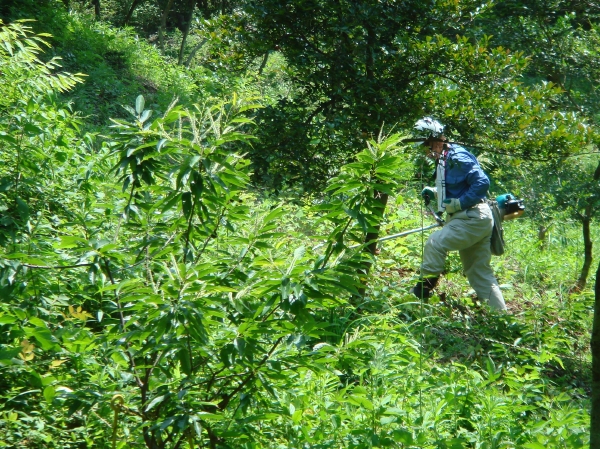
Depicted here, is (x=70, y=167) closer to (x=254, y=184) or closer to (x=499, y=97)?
(x=254, y=184)

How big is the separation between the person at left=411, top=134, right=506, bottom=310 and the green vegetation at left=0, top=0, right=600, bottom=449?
0.69 feet

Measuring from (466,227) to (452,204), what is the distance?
10.1 inches

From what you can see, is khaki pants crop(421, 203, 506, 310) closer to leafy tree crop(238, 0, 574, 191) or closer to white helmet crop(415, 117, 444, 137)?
leafy tree crop(238, 0, 574, 191)

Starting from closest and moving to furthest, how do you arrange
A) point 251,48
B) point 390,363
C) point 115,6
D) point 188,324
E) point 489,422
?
1. point 188,324
2. point 489,422
3. point 390,363
4. point 251,48
5. point 115,6

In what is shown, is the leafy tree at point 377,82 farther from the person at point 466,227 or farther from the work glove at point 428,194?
the work glove at point 428,194

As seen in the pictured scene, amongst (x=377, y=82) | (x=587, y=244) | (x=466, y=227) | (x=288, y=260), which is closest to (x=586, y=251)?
(x=587, y=244)

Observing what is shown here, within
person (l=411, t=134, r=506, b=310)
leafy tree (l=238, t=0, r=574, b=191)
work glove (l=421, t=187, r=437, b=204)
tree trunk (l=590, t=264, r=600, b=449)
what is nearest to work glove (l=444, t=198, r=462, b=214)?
person (l=411, t=134, r=506, b=310)

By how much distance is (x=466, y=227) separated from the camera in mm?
6508

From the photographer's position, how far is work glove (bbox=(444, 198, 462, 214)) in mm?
6480

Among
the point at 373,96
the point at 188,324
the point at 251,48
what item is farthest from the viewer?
the point at 251,48

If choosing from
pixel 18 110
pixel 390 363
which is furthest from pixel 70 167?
pixel 390 363

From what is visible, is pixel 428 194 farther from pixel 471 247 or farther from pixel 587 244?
pixel 587 244

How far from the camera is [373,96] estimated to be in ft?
16.7

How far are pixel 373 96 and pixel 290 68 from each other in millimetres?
1055
